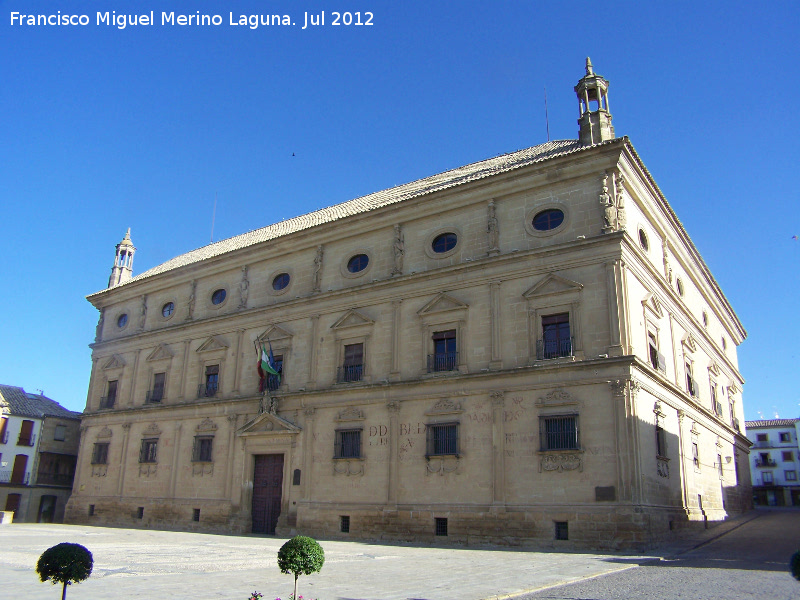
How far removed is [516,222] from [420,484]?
1092 centimetres

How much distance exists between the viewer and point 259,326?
105 feet

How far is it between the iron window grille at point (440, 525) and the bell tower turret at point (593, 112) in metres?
15.7

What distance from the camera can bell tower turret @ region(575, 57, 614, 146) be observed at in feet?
85.0

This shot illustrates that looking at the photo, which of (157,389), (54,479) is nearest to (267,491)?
(157,389)

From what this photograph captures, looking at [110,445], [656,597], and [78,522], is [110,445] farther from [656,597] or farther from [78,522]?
[656,597]

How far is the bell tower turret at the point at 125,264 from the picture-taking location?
146ft

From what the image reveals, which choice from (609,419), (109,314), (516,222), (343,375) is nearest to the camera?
(609,419)

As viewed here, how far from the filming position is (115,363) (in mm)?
38562

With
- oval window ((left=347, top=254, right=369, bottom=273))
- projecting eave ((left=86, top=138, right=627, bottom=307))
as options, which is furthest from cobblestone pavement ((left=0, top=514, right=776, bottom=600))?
projecting eave ((left=86, top=138, right=627, bottom=307))

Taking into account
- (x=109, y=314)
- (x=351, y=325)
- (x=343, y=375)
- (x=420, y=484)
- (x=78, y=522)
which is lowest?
(x=78, y=522)

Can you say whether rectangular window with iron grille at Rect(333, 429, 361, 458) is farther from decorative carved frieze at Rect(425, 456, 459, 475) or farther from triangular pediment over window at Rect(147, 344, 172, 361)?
triangular pediment over window at Rect(147, 344, 172, 361)

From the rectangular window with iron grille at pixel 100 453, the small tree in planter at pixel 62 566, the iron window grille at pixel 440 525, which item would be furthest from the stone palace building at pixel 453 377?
the small tree in planter at pixel 62 566

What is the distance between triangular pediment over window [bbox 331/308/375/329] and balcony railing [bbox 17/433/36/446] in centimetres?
3001

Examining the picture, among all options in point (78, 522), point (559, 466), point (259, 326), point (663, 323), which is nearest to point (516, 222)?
point (663, 323)
